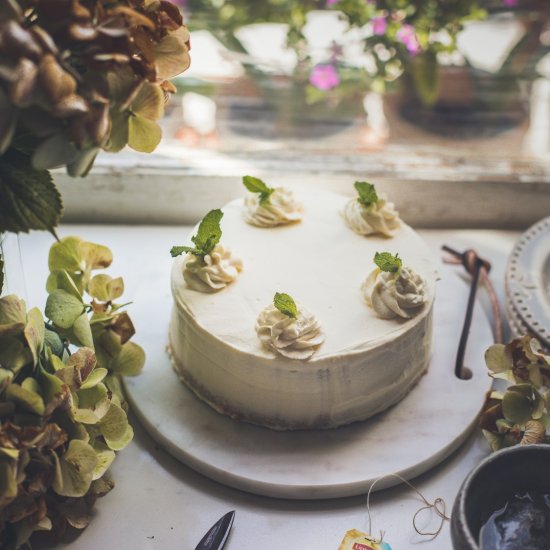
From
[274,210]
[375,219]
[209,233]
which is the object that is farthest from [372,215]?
[209,233]

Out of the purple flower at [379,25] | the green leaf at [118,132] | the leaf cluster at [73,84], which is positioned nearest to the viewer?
the leaf cluster at [73,84]

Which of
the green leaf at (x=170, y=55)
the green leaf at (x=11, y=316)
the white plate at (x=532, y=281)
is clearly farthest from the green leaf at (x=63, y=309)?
the white plate at (x=532, y=281)

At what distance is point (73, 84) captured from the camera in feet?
2.20

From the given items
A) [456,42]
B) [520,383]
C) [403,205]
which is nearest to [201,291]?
[520,383]

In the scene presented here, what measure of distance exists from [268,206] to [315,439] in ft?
1.21

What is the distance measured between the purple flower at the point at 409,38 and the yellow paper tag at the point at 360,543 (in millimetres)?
975

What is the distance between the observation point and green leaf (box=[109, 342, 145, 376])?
1.04m

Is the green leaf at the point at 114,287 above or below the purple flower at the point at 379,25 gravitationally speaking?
below

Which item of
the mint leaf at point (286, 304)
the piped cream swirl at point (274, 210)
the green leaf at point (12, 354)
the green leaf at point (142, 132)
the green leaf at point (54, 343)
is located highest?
the green leaf at point (142, 132)

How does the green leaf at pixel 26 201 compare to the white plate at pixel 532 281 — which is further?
the white plate at pixel 532 281

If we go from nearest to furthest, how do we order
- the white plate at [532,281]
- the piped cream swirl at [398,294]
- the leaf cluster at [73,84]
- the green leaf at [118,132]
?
the leaf cluster at [73,84] → the green leaf at [118,132] → the piped cream swirl at [398,294] → the white plate at [532,281]

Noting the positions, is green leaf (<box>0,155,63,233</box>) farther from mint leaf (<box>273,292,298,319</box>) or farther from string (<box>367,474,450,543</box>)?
string (<box>367,474,450,543</box>)

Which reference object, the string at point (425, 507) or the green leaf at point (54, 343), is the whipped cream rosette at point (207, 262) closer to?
the green leaf at point (54, 343)

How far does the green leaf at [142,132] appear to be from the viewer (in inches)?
30.5
